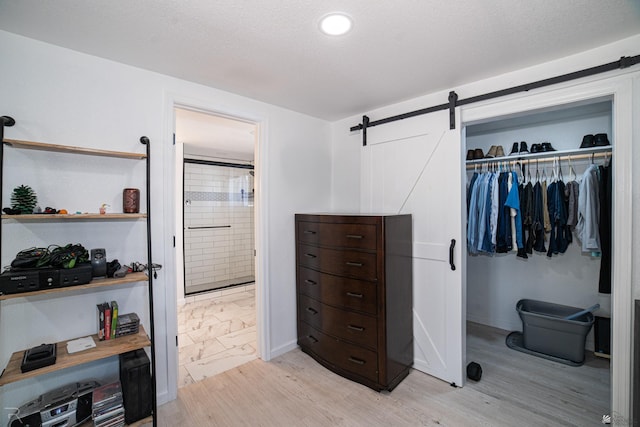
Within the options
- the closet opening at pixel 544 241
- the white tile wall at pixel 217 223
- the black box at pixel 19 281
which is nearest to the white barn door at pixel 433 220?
the closet opening at pixel 544 241

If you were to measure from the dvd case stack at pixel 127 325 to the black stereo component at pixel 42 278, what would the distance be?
0.38m

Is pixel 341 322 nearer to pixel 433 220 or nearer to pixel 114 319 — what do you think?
pixel 433 220

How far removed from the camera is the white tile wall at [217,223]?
441 centimetres

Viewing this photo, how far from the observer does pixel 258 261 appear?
2.66m

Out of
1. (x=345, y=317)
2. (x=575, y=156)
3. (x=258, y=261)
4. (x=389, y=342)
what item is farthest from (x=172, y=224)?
(x=575, y=156)

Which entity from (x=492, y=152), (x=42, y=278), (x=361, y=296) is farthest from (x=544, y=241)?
(x=42, y=278)

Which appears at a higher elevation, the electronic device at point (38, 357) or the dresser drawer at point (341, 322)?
the electronic device at point (38, 357)

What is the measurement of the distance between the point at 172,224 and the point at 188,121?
1450mm

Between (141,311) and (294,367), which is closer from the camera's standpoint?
(141,311)

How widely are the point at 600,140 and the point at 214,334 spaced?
4353 mm

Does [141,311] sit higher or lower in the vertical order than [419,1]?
lower

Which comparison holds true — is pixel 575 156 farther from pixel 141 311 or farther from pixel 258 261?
pixel 141 311

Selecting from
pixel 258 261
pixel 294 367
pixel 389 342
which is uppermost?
pixel 258 261

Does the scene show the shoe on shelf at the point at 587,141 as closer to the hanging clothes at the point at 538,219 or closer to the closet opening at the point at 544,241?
the closet opening at the point at 544,241
